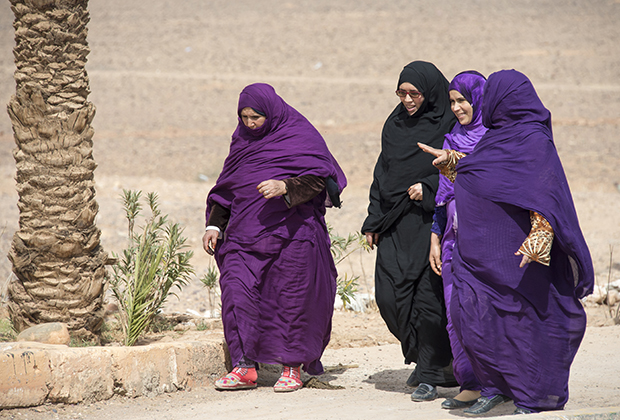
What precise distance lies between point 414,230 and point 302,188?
63 centimetres

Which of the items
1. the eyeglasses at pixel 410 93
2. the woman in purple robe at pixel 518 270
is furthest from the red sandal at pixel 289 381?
the eyeglasses at pixel 410 93

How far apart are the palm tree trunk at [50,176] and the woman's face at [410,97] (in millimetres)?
1924

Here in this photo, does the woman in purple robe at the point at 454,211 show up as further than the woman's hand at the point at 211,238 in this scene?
No

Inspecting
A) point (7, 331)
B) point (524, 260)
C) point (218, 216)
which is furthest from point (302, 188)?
point (7, 331)

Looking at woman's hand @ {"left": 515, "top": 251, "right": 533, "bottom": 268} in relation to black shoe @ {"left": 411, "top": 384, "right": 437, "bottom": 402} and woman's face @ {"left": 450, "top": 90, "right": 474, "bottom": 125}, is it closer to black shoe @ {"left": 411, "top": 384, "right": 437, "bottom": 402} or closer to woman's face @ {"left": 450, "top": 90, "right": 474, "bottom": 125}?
woman's face @ {"left": 450, "top": 90, "right": 474, "bottom": 125}

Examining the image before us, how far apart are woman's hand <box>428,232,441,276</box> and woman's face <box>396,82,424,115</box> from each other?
673 mm

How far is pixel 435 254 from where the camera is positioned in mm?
3607

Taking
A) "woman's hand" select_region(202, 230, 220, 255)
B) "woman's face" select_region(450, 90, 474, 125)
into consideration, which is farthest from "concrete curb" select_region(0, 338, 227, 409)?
"woman's face" select_region(450, 90, 474, 125)

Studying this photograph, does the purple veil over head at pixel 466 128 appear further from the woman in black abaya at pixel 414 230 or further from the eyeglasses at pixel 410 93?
the eyeglasses at pixel 410 93

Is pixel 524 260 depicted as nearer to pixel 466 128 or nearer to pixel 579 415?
pixel 579 415

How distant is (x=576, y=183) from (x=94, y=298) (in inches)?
426

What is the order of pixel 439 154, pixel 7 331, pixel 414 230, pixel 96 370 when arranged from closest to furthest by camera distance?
pixel 439 154 < pixel 96 370 < pixel 414 230 < pixel 7 331

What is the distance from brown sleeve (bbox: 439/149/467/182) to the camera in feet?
11.2

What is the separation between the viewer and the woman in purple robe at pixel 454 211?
3461mm
